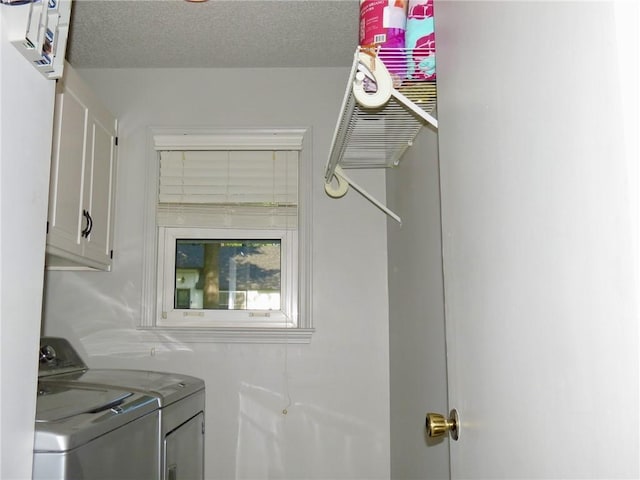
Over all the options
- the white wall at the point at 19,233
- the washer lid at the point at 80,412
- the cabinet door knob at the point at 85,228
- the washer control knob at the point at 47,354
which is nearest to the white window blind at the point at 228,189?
the cabinet door knob at the point at 85,228

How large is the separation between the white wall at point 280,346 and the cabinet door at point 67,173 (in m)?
0.40

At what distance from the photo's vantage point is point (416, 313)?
1921mm

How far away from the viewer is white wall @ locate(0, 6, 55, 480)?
91 centimetres

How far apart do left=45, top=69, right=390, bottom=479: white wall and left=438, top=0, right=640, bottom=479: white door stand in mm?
1445

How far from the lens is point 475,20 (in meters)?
0.90

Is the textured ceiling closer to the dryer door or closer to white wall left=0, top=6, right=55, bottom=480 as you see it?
white wall left=0, top=6, right=55, bottom=480

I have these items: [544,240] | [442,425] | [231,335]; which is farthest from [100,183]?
[544,240]

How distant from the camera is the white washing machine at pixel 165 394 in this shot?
1740 millimetres

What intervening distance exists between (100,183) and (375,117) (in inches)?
49.6

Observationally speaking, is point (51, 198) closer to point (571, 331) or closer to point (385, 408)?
point (385, 408)

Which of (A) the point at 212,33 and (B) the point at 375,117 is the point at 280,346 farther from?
(A) the point at 212,33

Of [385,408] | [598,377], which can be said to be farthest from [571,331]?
[385,408]

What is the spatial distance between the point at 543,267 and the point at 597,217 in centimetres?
13

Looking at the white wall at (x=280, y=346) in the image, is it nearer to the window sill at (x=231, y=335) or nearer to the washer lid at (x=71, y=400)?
the window sill at (x=231, y=335)
